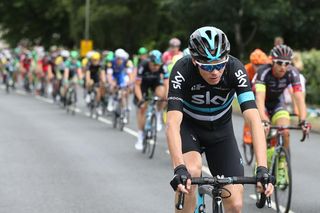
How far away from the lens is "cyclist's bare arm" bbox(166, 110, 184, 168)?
Answer: 5277 millimetres

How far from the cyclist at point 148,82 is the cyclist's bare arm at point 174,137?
7.55 metres

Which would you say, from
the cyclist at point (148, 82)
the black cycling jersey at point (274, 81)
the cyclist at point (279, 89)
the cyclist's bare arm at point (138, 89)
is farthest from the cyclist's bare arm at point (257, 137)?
the cyclist's bare arm at point (138, 89)

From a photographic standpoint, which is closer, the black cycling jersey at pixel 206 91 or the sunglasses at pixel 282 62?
the black cycling jersey at pixel 206 91

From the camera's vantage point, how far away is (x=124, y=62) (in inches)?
731

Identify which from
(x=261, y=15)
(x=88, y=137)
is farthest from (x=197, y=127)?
(x=261, y=15)

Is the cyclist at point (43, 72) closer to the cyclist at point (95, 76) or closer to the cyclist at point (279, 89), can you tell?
the cyclist at point (95, 76)

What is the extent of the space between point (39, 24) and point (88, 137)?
5809 cm

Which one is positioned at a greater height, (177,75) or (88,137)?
(177,75)

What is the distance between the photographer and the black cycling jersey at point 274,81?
897 centimetres

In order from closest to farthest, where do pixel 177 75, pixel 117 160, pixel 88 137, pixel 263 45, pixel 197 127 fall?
pixel 177 75 < pixel 197 127 < pixel 117 160 < pixel 88 137 < pixel 263 45

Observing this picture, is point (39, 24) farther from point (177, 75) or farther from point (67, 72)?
point (177, 75)

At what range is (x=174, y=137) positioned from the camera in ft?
17.8

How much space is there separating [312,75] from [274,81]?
15.0 meters

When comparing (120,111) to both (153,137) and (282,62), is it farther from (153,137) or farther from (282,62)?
(282,62)
